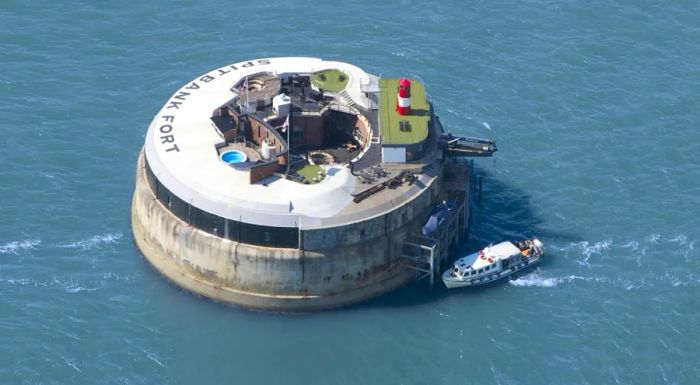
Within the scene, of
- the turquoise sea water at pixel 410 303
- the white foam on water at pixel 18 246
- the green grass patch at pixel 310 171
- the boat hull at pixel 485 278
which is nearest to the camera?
the turquoise sea water at pixel 410 303

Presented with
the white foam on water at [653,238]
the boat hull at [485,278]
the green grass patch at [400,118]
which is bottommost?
the boat hull at [485,278]

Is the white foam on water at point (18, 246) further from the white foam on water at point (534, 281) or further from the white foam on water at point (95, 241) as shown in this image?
the white foam on water at point (534, 281)

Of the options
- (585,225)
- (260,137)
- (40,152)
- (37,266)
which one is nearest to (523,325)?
(585,225)

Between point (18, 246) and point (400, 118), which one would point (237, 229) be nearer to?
point (400, 118)

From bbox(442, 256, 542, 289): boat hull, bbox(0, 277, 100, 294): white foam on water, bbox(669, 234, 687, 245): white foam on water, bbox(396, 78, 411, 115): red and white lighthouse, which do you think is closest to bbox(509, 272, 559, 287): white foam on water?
bbox(442, 256, 542, 289): boat hull

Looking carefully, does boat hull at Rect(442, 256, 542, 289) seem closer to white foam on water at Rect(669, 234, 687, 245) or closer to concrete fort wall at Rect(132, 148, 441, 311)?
concrete fort wall at Rect(132, 148, 441, 311)

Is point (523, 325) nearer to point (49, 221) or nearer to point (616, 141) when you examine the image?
point (616, 141)

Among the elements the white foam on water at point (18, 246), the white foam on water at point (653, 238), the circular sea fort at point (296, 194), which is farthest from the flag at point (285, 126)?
the white foam on water at point (653, 238)
